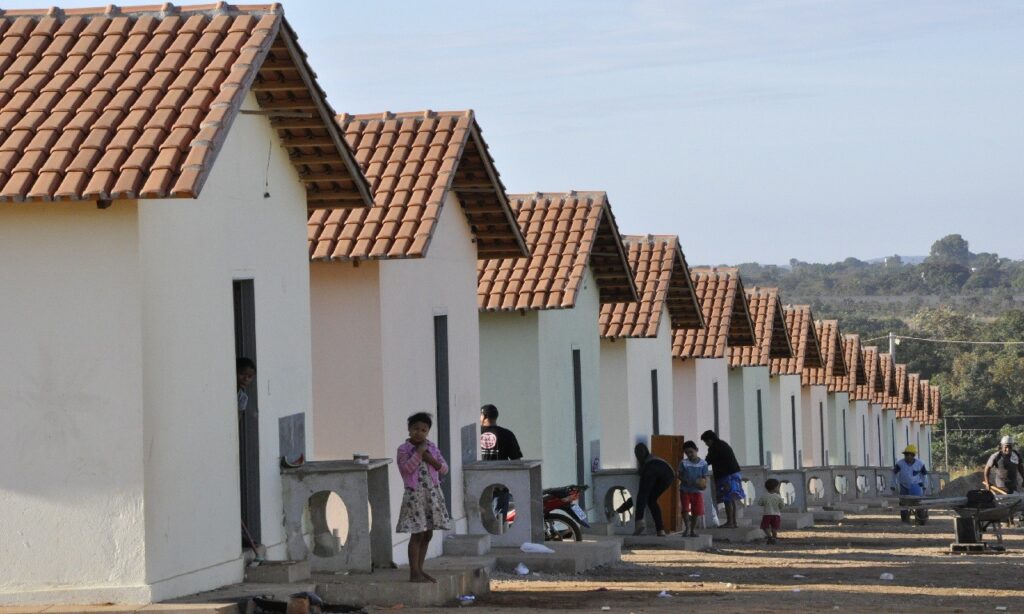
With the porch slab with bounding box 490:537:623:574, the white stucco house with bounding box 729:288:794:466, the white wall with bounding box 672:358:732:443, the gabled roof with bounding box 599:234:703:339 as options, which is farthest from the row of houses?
the white stucco house with bounding box 729:288:794:466

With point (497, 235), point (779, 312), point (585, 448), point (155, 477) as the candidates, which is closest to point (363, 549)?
point (155, 477)

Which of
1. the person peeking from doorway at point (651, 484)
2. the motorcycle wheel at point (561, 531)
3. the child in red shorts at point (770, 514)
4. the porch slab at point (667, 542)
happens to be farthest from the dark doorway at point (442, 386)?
the child in red shorts at point (770, 514)

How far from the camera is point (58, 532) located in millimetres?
12484

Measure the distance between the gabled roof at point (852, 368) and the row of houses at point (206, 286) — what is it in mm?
32658

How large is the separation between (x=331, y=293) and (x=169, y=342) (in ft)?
18.2

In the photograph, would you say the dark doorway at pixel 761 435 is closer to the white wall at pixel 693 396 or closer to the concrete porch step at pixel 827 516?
the concrete porch step at pixel 827 516

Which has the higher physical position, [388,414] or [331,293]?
[331,293]

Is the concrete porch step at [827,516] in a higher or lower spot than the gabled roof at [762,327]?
lower

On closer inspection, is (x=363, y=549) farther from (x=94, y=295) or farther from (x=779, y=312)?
(x=779, y=312)

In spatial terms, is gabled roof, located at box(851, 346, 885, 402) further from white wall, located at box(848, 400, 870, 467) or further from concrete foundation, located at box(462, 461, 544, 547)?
concrete foundation, located at box(462, 461, 544, 547)

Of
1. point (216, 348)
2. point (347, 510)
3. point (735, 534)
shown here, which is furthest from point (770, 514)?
point (216, 348)

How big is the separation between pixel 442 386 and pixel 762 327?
20659 millimetres

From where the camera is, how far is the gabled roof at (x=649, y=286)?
29102 millimetres

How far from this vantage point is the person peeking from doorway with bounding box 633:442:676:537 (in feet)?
79.3
